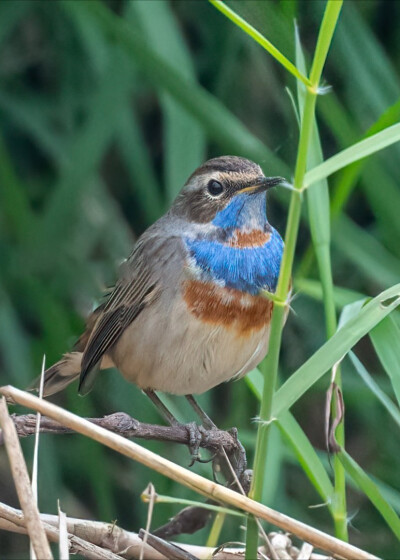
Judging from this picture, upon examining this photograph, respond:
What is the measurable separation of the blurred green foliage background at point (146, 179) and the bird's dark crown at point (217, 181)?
16.9 inches

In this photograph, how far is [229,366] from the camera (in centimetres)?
280

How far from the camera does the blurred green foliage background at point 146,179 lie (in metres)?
3.50

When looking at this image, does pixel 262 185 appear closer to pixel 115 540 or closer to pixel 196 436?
pixel 196 436

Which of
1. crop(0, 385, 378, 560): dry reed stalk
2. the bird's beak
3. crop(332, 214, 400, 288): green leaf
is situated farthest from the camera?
crop(332, 214, 400, 288): green leaf

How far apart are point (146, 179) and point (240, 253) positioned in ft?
5.04

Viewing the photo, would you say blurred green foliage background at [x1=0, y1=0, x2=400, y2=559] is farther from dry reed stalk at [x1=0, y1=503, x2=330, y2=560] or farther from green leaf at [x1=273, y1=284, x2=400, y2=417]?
green leaf at [x1=273, y1=284, x2=400, y2=417]

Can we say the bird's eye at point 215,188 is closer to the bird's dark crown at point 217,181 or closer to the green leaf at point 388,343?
the bird's dark crown at point 217,181

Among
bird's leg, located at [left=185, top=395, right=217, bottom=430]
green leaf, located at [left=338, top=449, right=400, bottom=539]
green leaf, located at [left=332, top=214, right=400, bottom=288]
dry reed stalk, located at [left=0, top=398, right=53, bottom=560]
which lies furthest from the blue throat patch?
dry reed stalk, located at [left=0, top=398, right=53, bottom=560]

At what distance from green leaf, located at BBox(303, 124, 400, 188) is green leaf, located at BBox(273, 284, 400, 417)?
0.99ft

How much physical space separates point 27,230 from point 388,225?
4.95 feet

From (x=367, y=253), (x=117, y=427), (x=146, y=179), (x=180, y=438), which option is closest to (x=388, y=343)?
(x=180, y=438)

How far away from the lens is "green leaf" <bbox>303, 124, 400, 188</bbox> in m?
1.86

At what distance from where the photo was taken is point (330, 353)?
6.60 ft

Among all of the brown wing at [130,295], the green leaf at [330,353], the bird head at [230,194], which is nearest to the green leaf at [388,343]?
the green leaf at [330,353]
